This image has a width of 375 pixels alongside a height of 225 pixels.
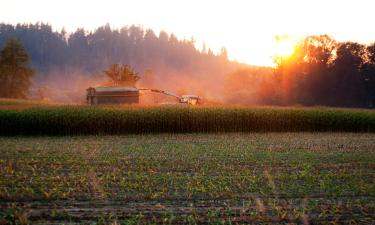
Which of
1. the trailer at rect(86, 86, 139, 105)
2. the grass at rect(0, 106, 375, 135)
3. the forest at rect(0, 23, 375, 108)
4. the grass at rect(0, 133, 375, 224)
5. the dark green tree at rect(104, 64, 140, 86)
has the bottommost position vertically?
the grass at rect(0, 133, 375, 224)

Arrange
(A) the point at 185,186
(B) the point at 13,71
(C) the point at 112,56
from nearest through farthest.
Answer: (A) the point at 185,186
(B) the point at 13,71
(C) the point at 112,56

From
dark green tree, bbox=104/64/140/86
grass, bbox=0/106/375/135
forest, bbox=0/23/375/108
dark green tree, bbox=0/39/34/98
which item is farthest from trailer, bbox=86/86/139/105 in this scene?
forest, bbox=0/23/375/108

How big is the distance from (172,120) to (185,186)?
16.7 m

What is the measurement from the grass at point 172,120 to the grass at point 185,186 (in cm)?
849

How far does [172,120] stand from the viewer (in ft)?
87.5

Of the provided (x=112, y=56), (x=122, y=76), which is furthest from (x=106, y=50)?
(x=122, y=76)

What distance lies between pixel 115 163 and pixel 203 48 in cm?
18272

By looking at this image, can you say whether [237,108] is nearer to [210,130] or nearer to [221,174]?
[210,130]

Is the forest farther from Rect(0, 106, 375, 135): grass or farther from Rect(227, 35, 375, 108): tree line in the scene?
Rect(0, 106, 375, 135): grass

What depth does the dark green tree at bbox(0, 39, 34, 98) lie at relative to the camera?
57.3 metres

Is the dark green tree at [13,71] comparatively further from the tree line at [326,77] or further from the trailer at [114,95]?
the tree line at [326,77]

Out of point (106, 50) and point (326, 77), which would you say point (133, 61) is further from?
point (326, 77)

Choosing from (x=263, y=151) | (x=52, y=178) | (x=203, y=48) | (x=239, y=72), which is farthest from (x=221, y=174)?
(x=203, y=48)

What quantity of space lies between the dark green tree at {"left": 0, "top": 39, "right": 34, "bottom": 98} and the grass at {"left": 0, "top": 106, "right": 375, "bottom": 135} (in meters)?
33.7
